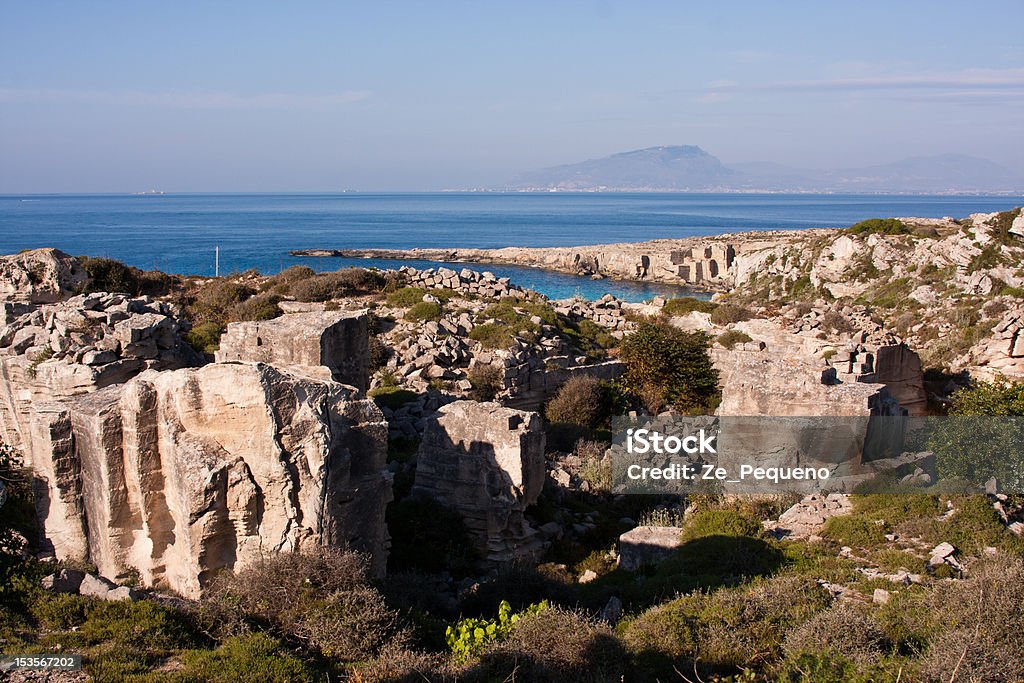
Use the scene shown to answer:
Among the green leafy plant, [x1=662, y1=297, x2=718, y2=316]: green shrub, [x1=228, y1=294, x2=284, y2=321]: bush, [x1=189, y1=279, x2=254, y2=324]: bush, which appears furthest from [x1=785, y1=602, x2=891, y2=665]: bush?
[x1=189, y1=279, x2=254, y2=324]: bush

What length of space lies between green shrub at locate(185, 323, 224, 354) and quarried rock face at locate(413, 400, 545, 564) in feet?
34.4

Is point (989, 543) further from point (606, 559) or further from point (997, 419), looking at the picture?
point (606, 559)

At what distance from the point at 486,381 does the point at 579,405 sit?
2306 millimetres

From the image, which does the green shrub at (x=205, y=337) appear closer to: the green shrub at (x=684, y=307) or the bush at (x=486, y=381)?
the bush at (x=486, y=381)

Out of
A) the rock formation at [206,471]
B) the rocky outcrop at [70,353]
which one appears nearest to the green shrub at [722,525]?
the rock formation at [206,471]

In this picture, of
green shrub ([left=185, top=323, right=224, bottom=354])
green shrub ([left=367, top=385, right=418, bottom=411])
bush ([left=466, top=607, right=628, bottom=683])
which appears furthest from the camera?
green shrub ([left=185, top=323, right=224, bottom=354])

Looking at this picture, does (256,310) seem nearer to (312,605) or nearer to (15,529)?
(15,529)

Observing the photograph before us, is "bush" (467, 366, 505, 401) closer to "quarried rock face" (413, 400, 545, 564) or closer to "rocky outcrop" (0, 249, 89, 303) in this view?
"quarried rock face" (413, 400, 545, 564)

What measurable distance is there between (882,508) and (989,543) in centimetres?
151

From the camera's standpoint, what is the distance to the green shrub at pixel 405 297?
24234 mm

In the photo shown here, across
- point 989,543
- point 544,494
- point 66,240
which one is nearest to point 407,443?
point 544,494

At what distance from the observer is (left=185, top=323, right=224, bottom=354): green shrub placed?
2028 centimetres

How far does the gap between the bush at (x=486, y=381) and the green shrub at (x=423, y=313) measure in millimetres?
4096

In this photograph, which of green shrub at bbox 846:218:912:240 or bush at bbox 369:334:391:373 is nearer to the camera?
bush at bbox 369:334:391:373
